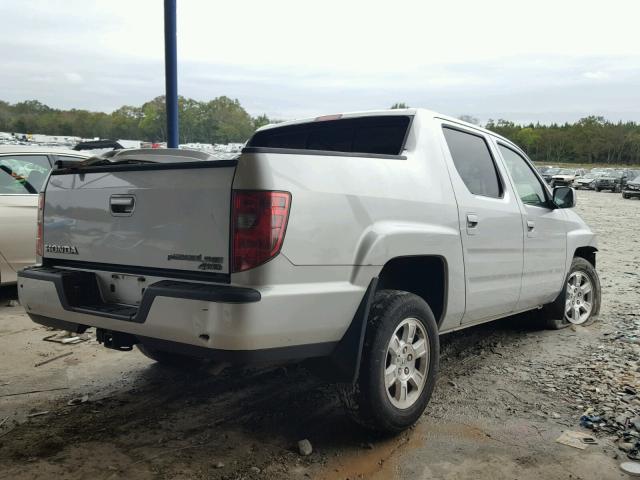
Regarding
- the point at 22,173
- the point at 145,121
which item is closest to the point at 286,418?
the point at 22,173

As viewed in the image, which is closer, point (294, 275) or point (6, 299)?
point (294, 275)

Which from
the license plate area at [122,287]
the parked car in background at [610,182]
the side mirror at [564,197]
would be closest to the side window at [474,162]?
the side mirror at [564,197]

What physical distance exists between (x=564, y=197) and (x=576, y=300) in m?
1.31

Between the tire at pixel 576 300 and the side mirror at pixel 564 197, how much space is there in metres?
0.77

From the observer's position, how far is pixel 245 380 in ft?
13.9

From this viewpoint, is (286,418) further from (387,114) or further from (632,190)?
(632,190)

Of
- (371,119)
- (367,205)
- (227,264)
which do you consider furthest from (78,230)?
(371,119)

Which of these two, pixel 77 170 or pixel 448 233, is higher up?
pixel 77 170

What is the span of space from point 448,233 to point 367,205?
0.85m

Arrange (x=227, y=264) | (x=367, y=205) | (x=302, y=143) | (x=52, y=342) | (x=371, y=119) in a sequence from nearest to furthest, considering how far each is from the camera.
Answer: (x=227, y=264)
(x=367, y=205)
(x=371, y=119)
(x=302, y=143)
(x=52, y=342)

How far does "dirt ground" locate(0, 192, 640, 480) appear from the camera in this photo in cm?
302

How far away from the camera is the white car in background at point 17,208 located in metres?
6.15

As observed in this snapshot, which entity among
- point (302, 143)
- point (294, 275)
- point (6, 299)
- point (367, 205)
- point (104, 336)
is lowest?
point (6, 299)

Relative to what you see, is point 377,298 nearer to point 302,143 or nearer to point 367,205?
point 367,205
